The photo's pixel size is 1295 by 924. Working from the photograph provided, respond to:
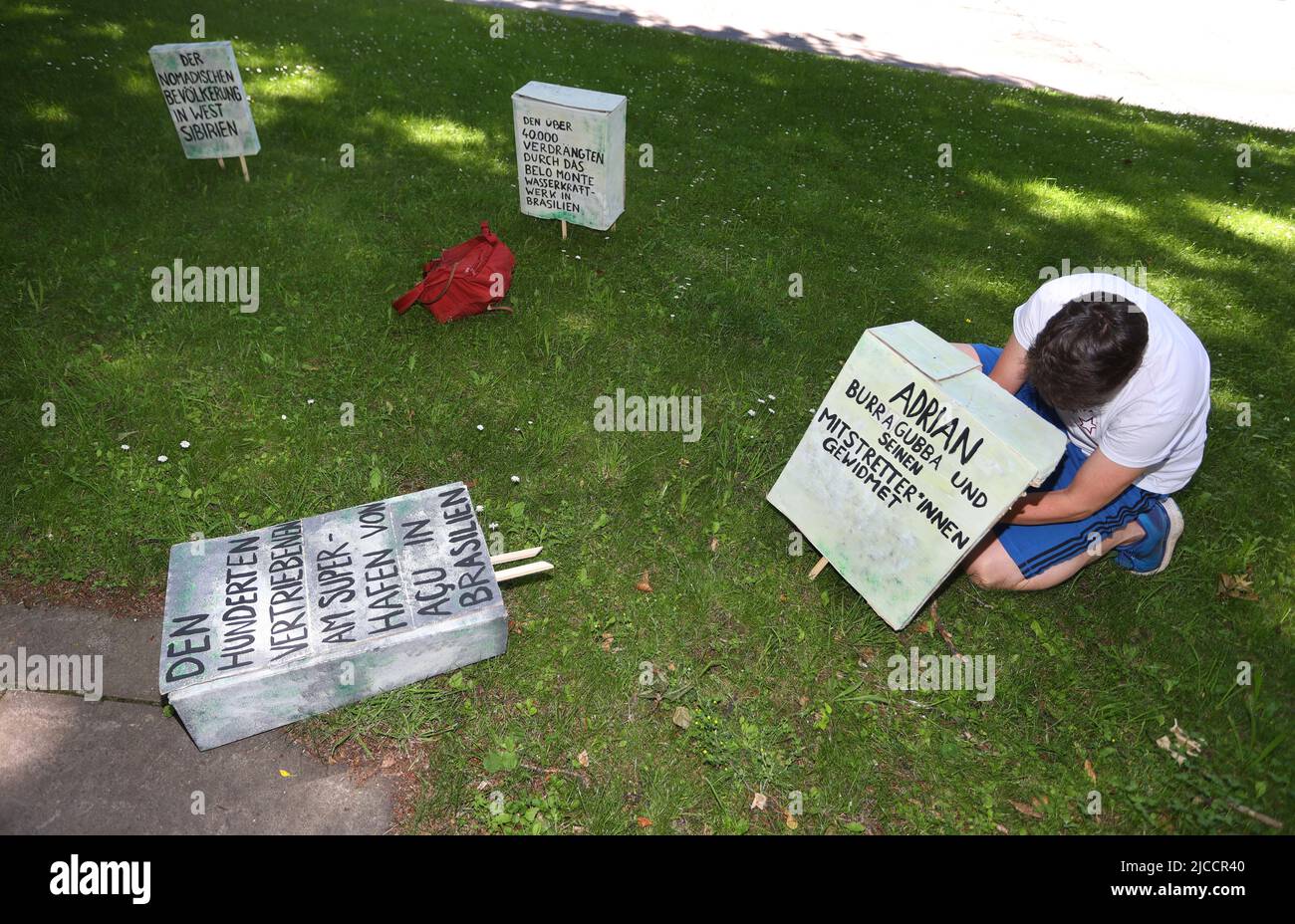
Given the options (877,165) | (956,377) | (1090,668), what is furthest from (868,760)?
(877,165)

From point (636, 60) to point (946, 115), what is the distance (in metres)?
4.76

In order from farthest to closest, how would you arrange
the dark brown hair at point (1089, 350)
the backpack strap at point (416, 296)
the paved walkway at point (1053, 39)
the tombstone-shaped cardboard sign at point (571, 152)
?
the paved walkway at point (1053, 39), the tombstone-shaped cardboard sign at point (571, 152), the backpack strap at point (416, 296), the dark brown hair at point (1089, 350)

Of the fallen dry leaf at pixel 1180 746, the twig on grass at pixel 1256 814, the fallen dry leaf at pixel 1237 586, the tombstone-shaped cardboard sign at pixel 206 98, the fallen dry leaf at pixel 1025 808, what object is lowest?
the fallen dry leaf at pixel 1025 808

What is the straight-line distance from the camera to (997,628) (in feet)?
14.6

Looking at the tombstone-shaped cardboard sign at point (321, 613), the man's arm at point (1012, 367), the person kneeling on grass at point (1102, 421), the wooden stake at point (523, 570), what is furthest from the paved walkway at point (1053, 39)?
the tombstone-shaped cardboard sign at point (321, 613)

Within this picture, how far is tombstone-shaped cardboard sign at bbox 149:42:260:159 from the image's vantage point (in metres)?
6.88

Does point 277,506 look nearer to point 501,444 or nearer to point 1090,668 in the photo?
point 501,444

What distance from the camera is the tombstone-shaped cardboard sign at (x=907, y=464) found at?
345 centimetres

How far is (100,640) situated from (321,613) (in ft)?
→ 5.01
